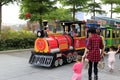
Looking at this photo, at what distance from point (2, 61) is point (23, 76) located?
3.47m

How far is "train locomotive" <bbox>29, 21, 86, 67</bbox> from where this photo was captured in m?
11.1

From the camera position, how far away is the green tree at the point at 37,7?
19375 mm

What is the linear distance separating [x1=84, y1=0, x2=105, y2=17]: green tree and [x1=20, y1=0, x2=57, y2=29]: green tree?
5.50 meters

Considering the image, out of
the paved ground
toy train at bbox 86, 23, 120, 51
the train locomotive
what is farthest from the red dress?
toy train at bbox 86, 23, 120, 51

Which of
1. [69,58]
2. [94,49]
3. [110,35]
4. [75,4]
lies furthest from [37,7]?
[94,49]

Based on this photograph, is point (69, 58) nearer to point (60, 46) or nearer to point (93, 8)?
point (60, 46)

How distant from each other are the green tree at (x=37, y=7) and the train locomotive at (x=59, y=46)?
6.57m

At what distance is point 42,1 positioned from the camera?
19797mm

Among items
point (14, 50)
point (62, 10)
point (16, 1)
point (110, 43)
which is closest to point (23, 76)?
point (14, 50)

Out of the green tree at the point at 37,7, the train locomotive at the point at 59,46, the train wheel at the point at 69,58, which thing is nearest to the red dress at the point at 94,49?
the train locomotive at the point at 59,46

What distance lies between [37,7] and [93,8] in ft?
24.4

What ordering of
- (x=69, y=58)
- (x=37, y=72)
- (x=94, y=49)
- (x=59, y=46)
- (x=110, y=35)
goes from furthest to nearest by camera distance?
(x=110, y=35) → (x=69, y=58) → (x=59, y=46) → (x=37, y=72) → (x=94, y=49)

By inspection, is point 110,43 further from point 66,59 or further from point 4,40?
point 4,40

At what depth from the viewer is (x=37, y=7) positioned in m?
19.3
